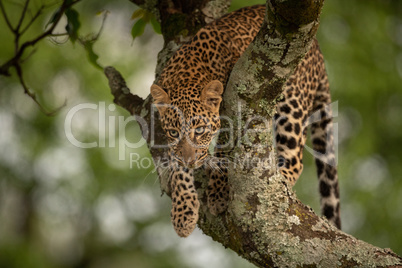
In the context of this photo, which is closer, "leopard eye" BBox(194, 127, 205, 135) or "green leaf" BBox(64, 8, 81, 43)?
"green leaf" BBox(64, 8, 81, 43)

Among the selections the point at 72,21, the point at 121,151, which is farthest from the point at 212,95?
the point at 121,151

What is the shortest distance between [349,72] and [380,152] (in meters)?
2.30

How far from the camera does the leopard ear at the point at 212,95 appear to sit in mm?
5175

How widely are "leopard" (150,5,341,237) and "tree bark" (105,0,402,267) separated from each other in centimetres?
44

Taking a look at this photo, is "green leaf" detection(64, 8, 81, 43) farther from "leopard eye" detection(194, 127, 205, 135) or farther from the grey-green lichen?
the grey-green lichen

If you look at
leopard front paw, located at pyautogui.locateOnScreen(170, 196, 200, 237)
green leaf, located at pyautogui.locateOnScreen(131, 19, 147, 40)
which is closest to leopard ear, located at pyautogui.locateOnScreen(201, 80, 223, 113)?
leopard front paw, located at pyautogui.locateOnScreen(170, 196, 200, 237)

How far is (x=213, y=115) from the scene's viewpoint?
5.34 meters

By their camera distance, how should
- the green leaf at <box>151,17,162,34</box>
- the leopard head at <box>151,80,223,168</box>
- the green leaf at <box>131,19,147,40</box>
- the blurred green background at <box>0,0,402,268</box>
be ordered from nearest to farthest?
the leopard head at <box>151,80,223,168</box>
the green leaf at <box>131,19,147,40</box>
the green leaf at <box>151,17,162,34</box>
the blurred green background at <box>0,0,402,268</box>

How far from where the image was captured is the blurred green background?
43.4 feet

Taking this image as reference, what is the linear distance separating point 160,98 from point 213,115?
54 cm

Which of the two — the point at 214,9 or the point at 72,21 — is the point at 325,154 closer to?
the point at 214,9

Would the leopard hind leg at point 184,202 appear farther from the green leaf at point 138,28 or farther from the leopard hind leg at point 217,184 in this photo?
the green leaf at point 138,28

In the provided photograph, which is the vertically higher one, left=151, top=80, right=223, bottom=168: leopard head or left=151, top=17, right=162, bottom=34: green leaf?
left=151, top=17, right=162, bottom=34: green leaf

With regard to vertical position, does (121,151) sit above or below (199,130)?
below
